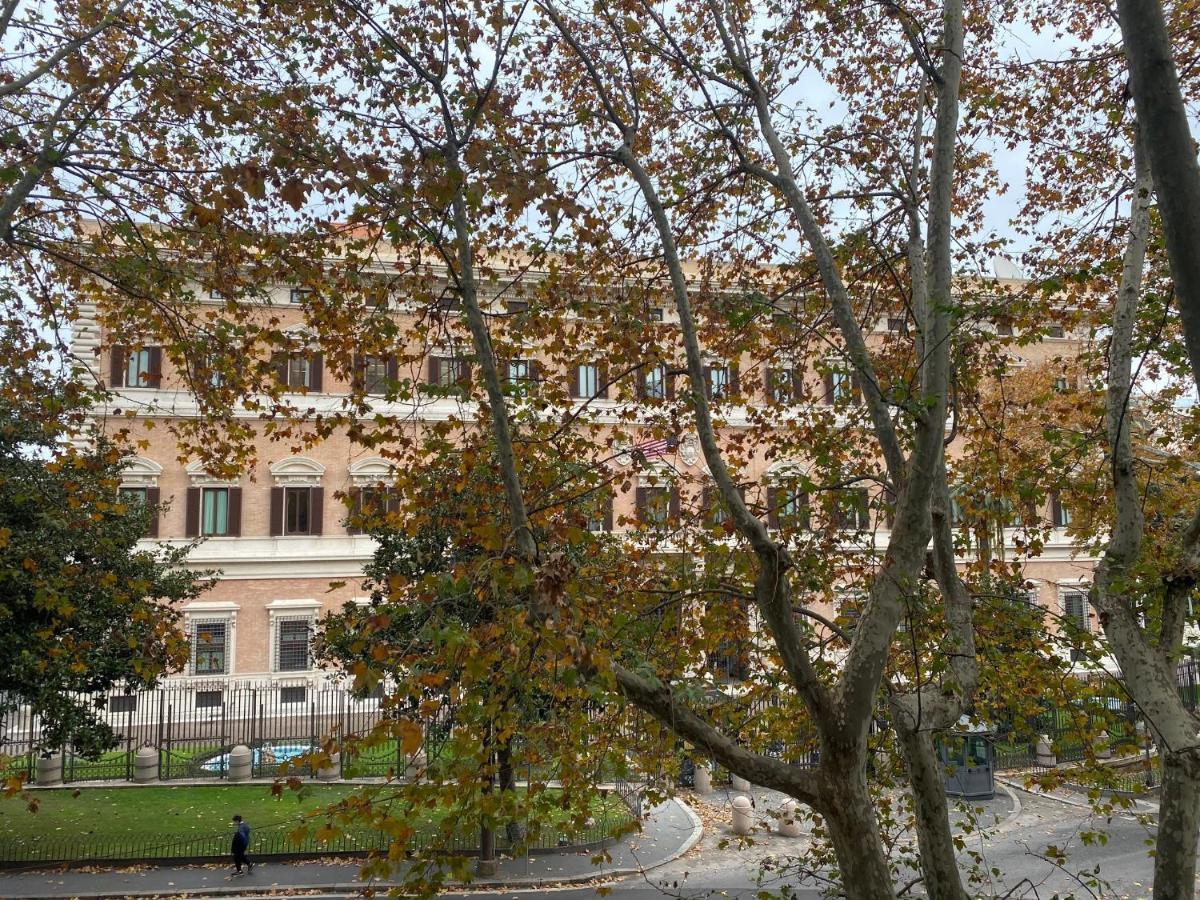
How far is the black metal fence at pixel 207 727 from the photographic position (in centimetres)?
2117

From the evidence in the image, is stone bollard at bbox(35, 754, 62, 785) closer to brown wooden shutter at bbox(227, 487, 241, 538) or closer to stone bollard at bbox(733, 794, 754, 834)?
brown wooden shutter at bbox(227, 487, 241, 538)

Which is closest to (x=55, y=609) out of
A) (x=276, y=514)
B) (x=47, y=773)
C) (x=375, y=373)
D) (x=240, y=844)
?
(x=240, y=844)

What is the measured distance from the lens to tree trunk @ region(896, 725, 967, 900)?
21.8 feet

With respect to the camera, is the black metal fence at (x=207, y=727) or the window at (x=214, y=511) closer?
the black metal fence at (x=207, y=727)

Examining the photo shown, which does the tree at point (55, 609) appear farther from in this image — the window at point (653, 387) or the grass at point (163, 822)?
the window at point (653, 387)

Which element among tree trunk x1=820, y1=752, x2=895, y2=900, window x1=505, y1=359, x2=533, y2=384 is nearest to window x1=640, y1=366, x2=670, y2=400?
window x1=505, y1=359, x2=533, y2=384

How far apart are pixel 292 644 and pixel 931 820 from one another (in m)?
26.2

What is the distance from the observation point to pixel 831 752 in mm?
5559

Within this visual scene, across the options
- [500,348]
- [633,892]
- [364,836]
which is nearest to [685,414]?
[500,348]

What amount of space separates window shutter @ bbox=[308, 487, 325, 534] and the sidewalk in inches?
601

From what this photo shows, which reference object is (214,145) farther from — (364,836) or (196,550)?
(196,550)

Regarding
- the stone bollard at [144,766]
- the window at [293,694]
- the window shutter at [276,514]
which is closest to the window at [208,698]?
the window at [293,694]

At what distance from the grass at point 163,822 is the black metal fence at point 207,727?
1.04 m

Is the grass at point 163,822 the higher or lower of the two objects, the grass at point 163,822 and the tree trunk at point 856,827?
the lower
